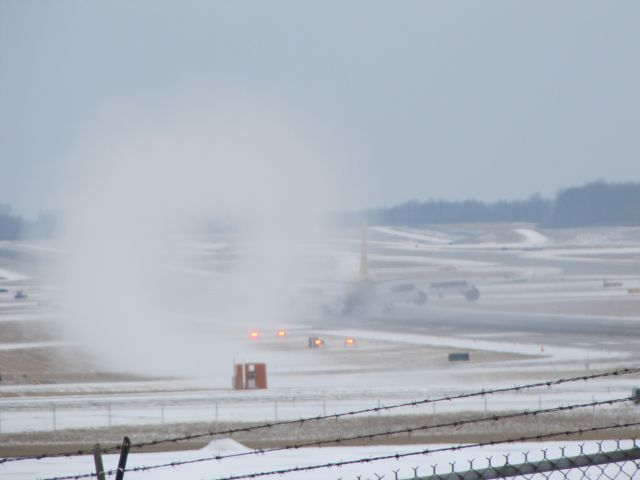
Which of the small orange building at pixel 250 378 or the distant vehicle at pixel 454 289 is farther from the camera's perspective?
the distant vehicle at pixel 454 289

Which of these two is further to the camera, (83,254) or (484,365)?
(83,254)

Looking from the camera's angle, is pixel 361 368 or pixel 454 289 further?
pixel 454 289

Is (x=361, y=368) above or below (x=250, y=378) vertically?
above

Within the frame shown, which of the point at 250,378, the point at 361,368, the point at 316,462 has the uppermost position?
the point at 361,368

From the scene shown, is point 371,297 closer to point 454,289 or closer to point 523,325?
point 454,289

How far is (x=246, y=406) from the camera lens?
107 feet

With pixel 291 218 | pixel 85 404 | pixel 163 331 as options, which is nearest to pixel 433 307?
pixel 163 331

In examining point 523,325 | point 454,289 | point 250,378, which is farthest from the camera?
point 454,289

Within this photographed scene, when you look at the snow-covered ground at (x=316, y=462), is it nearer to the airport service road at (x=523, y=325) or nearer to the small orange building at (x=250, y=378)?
the small orange building at (x=250, y=378)

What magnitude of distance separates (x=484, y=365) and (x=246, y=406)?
478 inches

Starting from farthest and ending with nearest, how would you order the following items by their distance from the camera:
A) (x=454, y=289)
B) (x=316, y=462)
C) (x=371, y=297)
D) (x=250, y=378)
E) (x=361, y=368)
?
1. (x=454, y=289)
2. (x=371, y=297)
3. (x=361, y=368)
4. (x=250, y=378)
5. (x=316, y=462)

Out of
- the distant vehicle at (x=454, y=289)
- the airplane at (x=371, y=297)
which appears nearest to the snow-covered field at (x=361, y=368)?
the distant vehicle at (x=454, y=289)

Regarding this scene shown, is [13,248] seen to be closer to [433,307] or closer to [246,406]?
[433,307]

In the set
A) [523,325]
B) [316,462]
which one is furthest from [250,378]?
[523,325]
